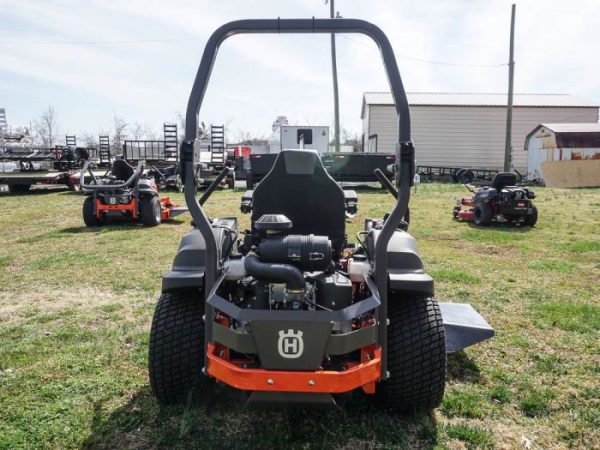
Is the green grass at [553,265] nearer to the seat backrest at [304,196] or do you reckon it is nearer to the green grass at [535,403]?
the green grass at [535,403]

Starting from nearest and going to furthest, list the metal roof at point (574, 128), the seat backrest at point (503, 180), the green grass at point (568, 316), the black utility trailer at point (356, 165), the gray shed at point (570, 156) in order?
the green grass at point (568, 316), the seat backrest at point (503, 180), the black utility trailer at point (356, 165), the gray shed at point (570, 156), the metal roof at point (574, 128)

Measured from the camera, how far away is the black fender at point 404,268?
256cm

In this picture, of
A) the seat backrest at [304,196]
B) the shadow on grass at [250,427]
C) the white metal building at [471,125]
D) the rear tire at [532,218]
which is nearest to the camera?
the shadow on grass at [250,427]

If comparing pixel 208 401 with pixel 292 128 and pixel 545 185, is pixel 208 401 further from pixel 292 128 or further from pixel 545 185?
pixel 545 185

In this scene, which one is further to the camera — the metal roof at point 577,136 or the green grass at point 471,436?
the metal roof at point 577,136

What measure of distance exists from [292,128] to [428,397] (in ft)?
64.1

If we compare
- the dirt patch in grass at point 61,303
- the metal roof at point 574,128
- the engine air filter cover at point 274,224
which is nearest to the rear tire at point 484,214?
the dirt patch in grass at point 61,303

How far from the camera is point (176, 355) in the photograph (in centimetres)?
270

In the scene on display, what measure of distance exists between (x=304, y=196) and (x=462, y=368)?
1.52m

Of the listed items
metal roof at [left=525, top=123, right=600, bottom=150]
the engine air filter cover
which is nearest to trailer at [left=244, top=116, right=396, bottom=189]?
metal roof at [left=525, top=123, right=600, bottom=150]

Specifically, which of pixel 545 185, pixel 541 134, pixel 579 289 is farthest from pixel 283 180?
pixel 541 134

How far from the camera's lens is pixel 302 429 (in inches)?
102

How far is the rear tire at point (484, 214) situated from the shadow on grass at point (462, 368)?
6.44m

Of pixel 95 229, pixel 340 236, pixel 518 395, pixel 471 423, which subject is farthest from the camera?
pixel 95 229
